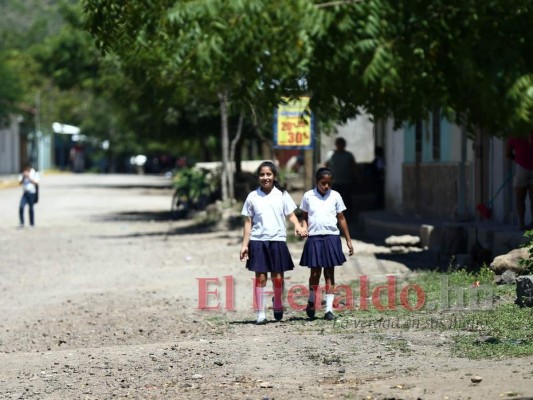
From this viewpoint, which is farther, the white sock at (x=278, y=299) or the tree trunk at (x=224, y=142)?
the tree trunk at (x=224, y=142)

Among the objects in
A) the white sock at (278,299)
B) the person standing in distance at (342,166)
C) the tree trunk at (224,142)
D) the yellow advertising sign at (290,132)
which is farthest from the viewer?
the tree trunk at (224,142)

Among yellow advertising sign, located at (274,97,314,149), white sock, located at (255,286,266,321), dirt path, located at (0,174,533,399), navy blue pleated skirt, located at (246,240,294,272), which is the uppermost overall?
yellow advertising sign, located at (274,97,314,149)

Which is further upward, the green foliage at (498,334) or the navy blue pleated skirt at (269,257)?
the navy blue pleated skirt at (269,257)

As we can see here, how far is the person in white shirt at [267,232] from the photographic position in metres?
12.2

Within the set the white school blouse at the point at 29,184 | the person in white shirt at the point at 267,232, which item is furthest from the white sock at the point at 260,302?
the white school blouse at the point at 29,184

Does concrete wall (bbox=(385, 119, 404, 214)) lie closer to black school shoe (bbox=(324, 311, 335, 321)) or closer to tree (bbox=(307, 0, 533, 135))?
black school shoe (bbox=(324, 311, 335, 321))

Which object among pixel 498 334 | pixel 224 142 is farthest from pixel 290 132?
pixel 498 334

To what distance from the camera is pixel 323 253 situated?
1233cm

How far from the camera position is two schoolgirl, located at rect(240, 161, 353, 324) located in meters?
12.2

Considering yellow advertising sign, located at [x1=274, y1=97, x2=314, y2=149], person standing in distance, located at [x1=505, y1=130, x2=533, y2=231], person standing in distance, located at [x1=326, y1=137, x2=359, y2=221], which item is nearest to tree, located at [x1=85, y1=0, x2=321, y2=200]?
person standing in distance, located at [x1=505, y1=130, x2=533, y2=231]

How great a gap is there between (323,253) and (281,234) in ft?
1.50

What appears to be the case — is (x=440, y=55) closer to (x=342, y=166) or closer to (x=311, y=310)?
(x=311, y=310)

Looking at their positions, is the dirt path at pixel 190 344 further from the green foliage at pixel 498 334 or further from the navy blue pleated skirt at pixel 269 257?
the navy blue pleated skirt at pixel 269 257

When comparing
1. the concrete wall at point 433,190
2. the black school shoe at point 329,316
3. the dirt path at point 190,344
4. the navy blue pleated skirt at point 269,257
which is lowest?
the dirt path at point 190,344
